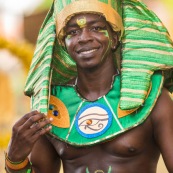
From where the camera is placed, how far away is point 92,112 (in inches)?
111

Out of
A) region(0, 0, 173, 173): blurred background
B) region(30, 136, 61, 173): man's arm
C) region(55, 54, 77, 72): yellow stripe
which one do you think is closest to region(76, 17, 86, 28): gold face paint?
region(55, 54, 77, 72): yellow stripe

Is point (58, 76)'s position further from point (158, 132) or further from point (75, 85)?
point (158, 132)

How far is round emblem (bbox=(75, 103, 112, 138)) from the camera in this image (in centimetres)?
277

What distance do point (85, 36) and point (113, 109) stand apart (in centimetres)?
34

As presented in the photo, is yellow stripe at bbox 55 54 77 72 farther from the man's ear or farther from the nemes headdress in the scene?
the man's ear

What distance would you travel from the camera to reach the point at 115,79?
287 centimetres

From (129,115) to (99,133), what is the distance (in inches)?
5.9

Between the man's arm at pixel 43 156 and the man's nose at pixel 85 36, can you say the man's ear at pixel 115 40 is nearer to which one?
the man's nose at pixel 85 36

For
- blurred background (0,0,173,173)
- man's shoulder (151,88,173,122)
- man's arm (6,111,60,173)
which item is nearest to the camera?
man's arm (6,111,60,173)

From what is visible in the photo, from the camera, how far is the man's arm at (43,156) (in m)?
2.94

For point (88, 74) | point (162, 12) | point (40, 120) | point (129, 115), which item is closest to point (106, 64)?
point (88, 74)

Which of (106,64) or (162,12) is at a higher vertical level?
(106,64)

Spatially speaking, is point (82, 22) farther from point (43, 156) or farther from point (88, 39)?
point (43, 156)

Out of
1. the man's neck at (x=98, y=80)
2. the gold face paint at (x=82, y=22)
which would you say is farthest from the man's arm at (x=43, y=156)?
the gold face paint at (x=82, y=22)
